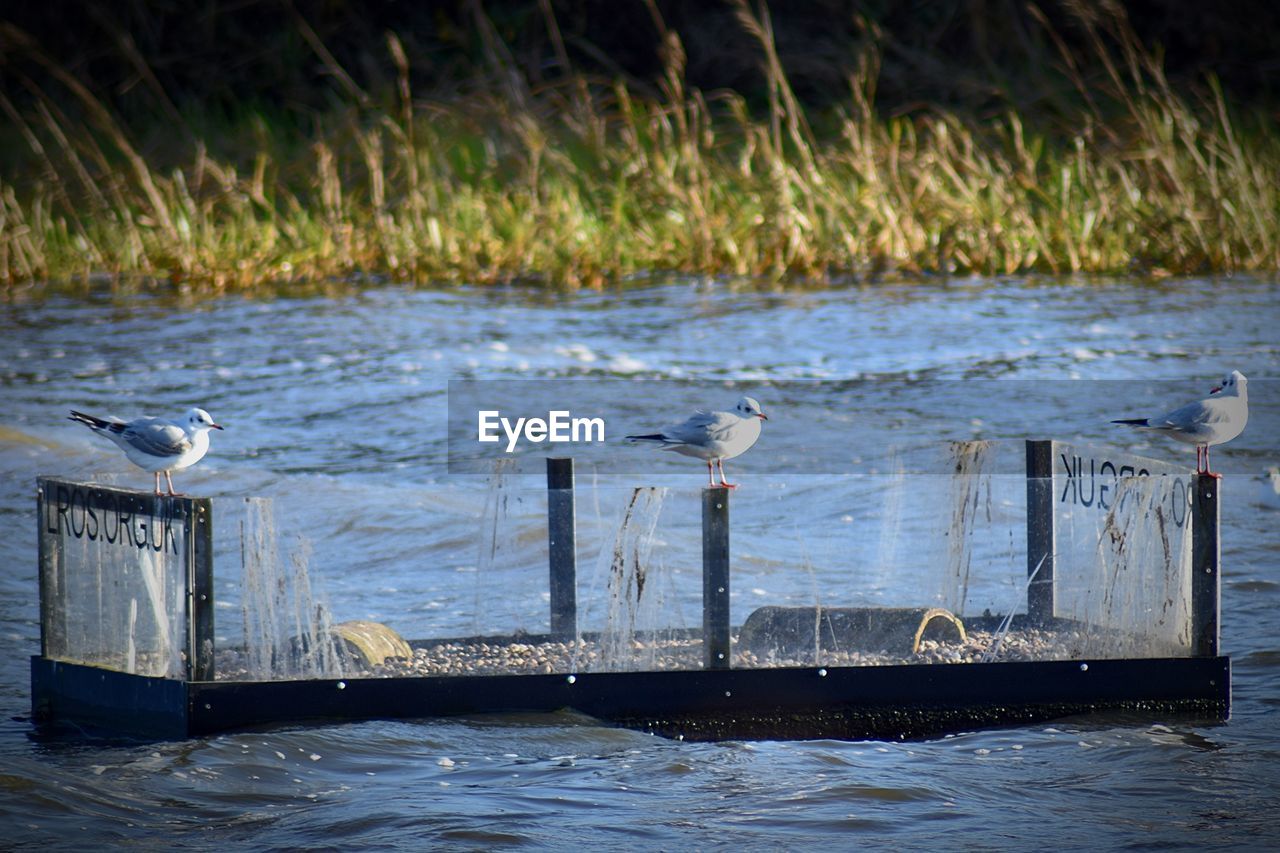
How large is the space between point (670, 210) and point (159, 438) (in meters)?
9.99

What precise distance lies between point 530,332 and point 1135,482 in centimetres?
872

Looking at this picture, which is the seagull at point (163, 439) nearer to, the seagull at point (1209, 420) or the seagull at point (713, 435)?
the seagull at point (713, 435)

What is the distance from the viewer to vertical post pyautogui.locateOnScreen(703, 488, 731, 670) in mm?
5949

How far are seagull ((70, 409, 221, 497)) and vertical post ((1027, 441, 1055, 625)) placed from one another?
9.90ft

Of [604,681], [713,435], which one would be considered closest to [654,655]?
[604,681]

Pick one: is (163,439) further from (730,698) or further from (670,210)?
(670,210)

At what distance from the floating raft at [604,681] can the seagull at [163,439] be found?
0.17m

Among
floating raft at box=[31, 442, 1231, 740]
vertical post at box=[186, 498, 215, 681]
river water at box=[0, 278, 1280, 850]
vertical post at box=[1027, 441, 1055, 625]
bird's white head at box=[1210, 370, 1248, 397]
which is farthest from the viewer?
vertical post at box=[1027, 441, 1055, 625]

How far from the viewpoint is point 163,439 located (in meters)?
5.93

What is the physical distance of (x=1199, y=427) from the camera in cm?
622

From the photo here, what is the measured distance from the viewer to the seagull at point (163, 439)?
5.93 metres

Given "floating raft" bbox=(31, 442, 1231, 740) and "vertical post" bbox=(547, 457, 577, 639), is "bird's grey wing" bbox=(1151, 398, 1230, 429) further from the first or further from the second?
"vertical post" bbox=(547, 457, 577, 639)

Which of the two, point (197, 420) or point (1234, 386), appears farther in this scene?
point (1234, 386)

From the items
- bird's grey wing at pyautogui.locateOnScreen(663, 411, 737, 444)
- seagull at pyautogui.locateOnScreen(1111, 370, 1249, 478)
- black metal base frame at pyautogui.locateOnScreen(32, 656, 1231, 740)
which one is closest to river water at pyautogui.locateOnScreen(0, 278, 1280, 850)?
black metal base frame at pyautogui.locateOnScreen(32, 656, 1231, 740)
